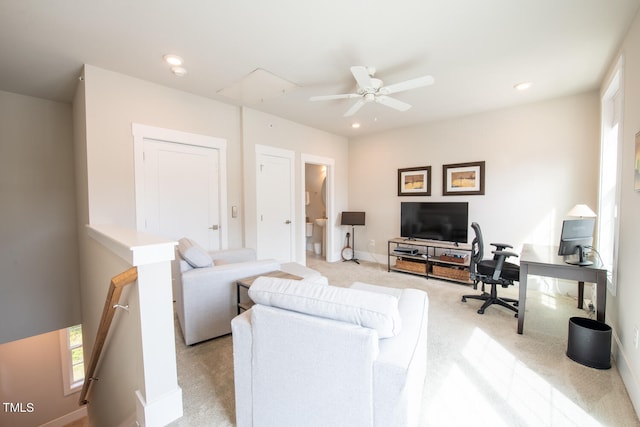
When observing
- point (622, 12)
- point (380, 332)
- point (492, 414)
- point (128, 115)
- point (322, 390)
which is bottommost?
point (492, 414)

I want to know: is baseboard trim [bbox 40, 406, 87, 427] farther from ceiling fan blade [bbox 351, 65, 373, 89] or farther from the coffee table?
ceiling fan blade [bbox 351, 65, 373, 89]

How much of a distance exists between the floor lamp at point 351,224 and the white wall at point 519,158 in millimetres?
679

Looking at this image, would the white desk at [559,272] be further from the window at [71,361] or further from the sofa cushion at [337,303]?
the window at [71,361]

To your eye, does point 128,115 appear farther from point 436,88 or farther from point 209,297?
point 436,88

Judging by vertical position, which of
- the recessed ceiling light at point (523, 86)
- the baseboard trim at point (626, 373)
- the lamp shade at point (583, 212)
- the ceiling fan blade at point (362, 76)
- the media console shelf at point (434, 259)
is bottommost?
the baseboard trim at point (626, 373)

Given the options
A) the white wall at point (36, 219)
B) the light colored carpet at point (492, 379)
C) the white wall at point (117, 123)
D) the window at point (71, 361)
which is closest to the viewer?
the light colored carpet at point (492, 379)

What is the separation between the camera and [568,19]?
2.03 m

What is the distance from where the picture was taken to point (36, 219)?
3529 millimetres

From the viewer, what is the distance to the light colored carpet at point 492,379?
158 centimetres

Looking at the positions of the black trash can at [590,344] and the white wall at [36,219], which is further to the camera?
the white wall at [36,219]

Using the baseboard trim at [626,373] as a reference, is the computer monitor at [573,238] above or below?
above

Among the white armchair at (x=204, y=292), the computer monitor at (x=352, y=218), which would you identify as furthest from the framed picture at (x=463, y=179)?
the white armchair at (x=204, y=292)

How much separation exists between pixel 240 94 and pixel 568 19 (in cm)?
323

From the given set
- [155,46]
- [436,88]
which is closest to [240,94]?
[155,46]
